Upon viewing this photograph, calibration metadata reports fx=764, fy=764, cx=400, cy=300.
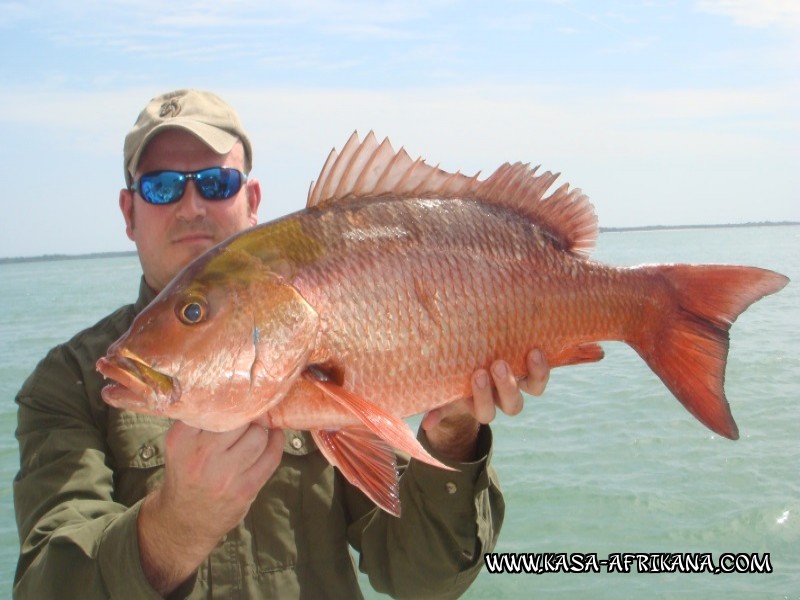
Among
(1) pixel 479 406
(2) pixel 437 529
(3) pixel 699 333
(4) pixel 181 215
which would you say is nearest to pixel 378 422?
(1) pixel 479 406

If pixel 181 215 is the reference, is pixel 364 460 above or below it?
below

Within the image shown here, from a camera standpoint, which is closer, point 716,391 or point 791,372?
point 716,391

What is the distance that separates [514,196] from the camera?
2.44 metres

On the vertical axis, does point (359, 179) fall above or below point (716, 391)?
above

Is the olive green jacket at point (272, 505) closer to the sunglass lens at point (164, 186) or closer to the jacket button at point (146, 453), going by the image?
the jacket button at point (146, 453)

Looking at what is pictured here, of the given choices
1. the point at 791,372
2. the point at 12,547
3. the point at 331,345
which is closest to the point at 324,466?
the point at 331,345

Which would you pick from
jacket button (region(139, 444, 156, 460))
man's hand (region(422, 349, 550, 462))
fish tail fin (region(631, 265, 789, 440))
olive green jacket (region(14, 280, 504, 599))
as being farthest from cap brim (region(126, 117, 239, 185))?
fish tail fin (region(631, 265, 789, 440))

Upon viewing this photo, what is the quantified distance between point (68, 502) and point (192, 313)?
1016 mm

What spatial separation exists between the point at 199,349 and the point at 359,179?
70cm

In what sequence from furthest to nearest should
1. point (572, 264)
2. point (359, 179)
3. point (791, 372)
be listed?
1. point (791, 372)
2. point (572, 264)
3. point (359, 179)

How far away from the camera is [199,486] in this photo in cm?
205

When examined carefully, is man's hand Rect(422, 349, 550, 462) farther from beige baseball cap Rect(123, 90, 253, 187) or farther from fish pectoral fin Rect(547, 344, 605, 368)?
beige baseball cap Rect(123, 90, 253, 187)

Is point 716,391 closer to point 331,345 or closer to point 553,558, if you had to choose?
point 331,345

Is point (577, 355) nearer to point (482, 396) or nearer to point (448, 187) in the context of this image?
point (482, 396)
